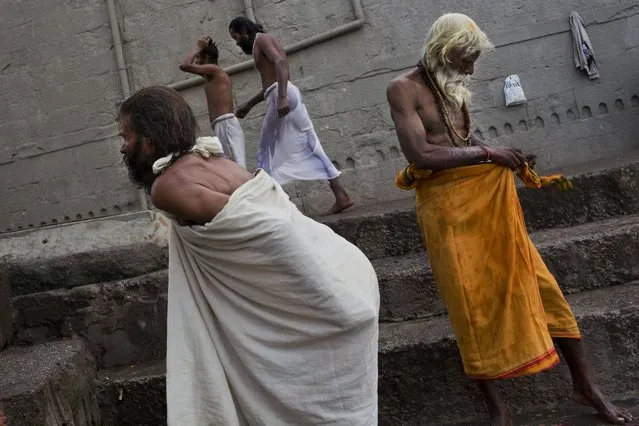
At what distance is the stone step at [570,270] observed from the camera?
4.36m

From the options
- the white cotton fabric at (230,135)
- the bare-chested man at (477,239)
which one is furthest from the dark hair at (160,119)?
the white cotton fabric at (230,135)

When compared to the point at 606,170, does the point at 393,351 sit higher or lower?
lower

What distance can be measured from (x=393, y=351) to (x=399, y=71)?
3.71 meters

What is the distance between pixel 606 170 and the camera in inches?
198

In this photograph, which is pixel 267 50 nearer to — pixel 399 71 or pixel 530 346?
pixel 399 71

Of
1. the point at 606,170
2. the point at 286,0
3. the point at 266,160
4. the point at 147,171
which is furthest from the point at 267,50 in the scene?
the point at 147,171

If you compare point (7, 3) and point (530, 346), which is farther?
point (7, 3)

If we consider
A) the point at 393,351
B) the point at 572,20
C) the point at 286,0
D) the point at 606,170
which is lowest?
the point at 393,351

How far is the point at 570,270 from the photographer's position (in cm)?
442

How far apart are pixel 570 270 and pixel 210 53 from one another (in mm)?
3354

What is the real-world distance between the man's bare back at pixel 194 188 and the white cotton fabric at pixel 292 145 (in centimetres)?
309

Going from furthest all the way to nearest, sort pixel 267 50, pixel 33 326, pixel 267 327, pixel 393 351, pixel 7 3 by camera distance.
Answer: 1. pixel 7 3
2. pixel 267 50
3. pixel 33 326
4. pixel 393 351
5. pixel 267 327

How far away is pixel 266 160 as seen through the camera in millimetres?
6230

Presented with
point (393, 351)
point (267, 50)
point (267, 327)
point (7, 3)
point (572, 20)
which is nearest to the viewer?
point (267, 327)
